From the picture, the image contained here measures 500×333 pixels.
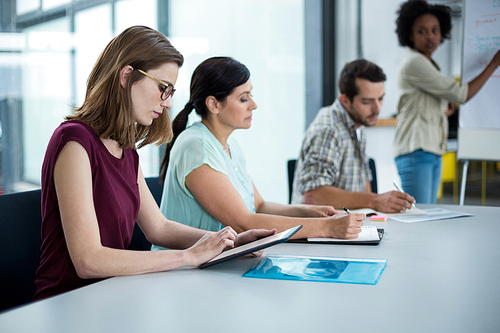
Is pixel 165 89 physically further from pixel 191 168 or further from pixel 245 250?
pixel 245 250

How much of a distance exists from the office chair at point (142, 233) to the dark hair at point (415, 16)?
6.40 ft

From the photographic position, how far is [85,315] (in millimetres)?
777

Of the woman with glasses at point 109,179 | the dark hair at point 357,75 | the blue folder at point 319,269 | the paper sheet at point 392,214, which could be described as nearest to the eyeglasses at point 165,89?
the woman with glasses at point 109,179

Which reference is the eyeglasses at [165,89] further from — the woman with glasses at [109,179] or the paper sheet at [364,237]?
the paper sheet at [364,237]

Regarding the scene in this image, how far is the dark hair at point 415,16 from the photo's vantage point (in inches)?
114

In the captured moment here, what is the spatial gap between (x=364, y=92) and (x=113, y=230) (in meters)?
1.44

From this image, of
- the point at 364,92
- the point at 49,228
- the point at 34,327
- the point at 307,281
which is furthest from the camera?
the point at 364,92

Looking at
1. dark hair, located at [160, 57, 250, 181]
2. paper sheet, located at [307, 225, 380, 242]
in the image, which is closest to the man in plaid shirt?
paper sheet, located at [307, 225, 380, 242]

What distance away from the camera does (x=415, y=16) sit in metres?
2.89

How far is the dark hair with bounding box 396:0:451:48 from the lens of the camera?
9.47 ft

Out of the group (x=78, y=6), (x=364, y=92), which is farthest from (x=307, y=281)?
(x=78, y=6)

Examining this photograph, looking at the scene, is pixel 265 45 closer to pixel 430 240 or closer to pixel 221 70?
pixel 221 70

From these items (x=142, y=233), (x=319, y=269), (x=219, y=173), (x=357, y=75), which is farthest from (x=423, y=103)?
(x=319, y=269)

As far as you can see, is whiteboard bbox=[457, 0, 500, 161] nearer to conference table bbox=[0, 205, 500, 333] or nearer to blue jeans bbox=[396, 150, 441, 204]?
blue jeans bbox=[396, 150, 441, 204]
